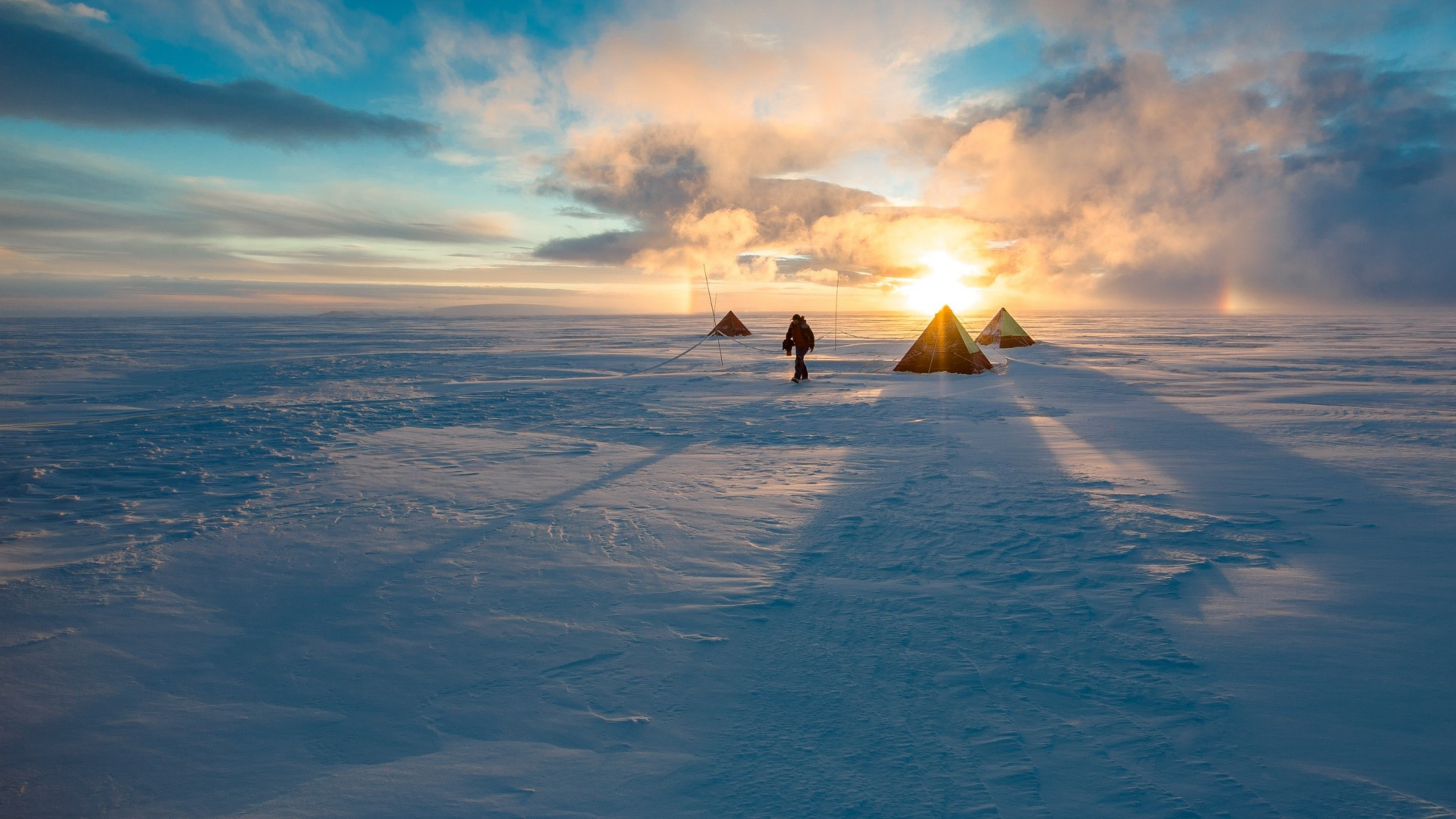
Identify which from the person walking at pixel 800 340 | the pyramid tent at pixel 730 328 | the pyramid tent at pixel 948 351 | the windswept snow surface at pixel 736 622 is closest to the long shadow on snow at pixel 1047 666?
the windswept snow surface at pixel 736 622

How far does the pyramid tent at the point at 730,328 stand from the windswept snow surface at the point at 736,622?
89.2 ft

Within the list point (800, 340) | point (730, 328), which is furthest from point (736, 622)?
point (730, 328)

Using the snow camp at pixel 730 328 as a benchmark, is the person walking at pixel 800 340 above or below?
below

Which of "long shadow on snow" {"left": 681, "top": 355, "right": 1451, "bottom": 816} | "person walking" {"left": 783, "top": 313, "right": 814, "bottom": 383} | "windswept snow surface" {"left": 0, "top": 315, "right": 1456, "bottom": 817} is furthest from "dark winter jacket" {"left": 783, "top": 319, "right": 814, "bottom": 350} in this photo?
"long shadow on snow" {"left": 681, "top": 355, "right": 1451, "bottom": 816}

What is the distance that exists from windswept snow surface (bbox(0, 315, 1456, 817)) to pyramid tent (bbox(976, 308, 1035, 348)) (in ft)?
66.3

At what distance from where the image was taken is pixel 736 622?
4.27 m

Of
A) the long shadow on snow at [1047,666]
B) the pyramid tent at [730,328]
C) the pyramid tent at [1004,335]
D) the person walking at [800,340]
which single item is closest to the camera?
the long shadow on snow at [1047,666]

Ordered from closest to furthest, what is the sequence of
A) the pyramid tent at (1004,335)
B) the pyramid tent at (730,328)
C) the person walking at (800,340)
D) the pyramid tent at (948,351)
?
the person walking at (800,340)
the pyramid tent at (948,351)
the pyramid tent at (1004,335)
the pyramid tent at (730,328)

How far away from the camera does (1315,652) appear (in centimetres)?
373

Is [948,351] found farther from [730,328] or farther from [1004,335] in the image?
[730,328]

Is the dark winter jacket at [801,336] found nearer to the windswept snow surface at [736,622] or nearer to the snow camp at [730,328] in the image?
the windswept snow surface at [736,622]

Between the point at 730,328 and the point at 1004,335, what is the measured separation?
47.2 ft

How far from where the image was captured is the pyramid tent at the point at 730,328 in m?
37.5

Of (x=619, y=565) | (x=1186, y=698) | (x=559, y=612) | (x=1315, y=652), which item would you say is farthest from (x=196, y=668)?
(x=1315, y=652)
